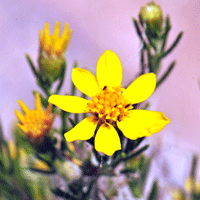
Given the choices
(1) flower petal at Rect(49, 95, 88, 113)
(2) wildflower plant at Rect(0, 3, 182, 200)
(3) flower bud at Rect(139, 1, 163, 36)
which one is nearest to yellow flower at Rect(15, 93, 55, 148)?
(2) wildflower plant at Rect(0, 3, 182, 200)

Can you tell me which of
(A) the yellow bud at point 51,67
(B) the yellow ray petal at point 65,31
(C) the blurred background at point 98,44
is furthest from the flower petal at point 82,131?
(C) the blurred background at point 98,44

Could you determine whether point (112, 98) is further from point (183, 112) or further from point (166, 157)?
point (183, 112)

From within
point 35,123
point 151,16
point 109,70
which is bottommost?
point 35,123

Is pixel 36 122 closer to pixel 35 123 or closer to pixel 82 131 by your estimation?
pixel 35 123

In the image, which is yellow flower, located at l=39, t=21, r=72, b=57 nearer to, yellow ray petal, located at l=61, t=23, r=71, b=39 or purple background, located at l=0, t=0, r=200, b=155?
yellow ray petal, located at l=61, t=23, r=71, b=39

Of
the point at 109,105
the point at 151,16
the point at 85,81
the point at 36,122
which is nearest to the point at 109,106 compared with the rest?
Answer: the point at 109,105

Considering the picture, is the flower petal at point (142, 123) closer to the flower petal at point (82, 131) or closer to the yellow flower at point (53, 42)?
the flower petal at point (82, 131)

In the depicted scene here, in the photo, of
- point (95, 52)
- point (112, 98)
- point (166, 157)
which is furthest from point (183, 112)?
point (112, 98)
